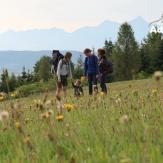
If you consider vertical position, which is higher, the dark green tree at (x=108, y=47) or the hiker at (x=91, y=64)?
the dark green tree at (x=108, y=47)

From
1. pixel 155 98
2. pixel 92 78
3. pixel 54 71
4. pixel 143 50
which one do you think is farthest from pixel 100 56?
pixel 143 50

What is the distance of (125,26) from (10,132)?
267ft

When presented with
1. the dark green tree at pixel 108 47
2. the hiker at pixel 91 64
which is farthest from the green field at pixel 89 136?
the dark green tree at pixel 108 47

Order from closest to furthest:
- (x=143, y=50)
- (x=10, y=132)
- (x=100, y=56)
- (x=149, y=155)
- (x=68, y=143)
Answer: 1. (x=149, y=155)
2. (x=68, y=143)
3. (x=10, y=132)
4. (x=100, y=56)
5. (x=143, y=50)

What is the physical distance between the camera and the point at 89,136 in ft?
14.2

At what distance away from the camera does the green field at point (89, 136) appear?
3.23m

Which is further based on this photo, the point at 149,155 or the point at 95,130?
the point at 95,130

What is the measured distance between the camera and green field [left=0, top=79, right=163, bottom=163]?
3229 mm

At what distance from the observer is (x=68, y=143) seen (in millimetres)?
4242

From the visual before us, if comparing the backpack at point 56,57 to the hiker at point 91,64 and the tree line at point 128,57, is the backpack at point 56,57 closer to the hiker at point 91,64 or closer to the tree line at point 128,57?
the hiker at point 91,64

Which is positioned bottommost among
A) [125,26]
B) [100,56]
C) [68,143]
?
[68,143]

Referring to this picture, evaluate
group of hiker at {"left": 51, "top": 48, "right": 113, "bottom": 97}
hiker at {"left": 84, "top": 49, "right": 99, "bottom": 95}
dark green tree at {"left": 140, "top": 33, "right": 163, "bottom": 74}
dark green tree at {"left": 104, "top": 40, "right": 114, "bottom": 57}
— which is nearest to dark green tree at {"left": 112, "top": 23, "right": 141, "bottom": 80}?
dark green tree at {"left": 140, "top": 33, "right": 163, "bottom": 74}

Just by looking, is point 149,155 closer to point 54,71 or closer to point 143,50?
point 54,71

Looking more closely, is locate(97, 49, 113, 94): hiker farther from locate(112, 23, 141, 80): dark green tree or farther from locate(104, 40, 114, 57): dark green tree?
locate(104, 40, 114, 57): dark green tree
